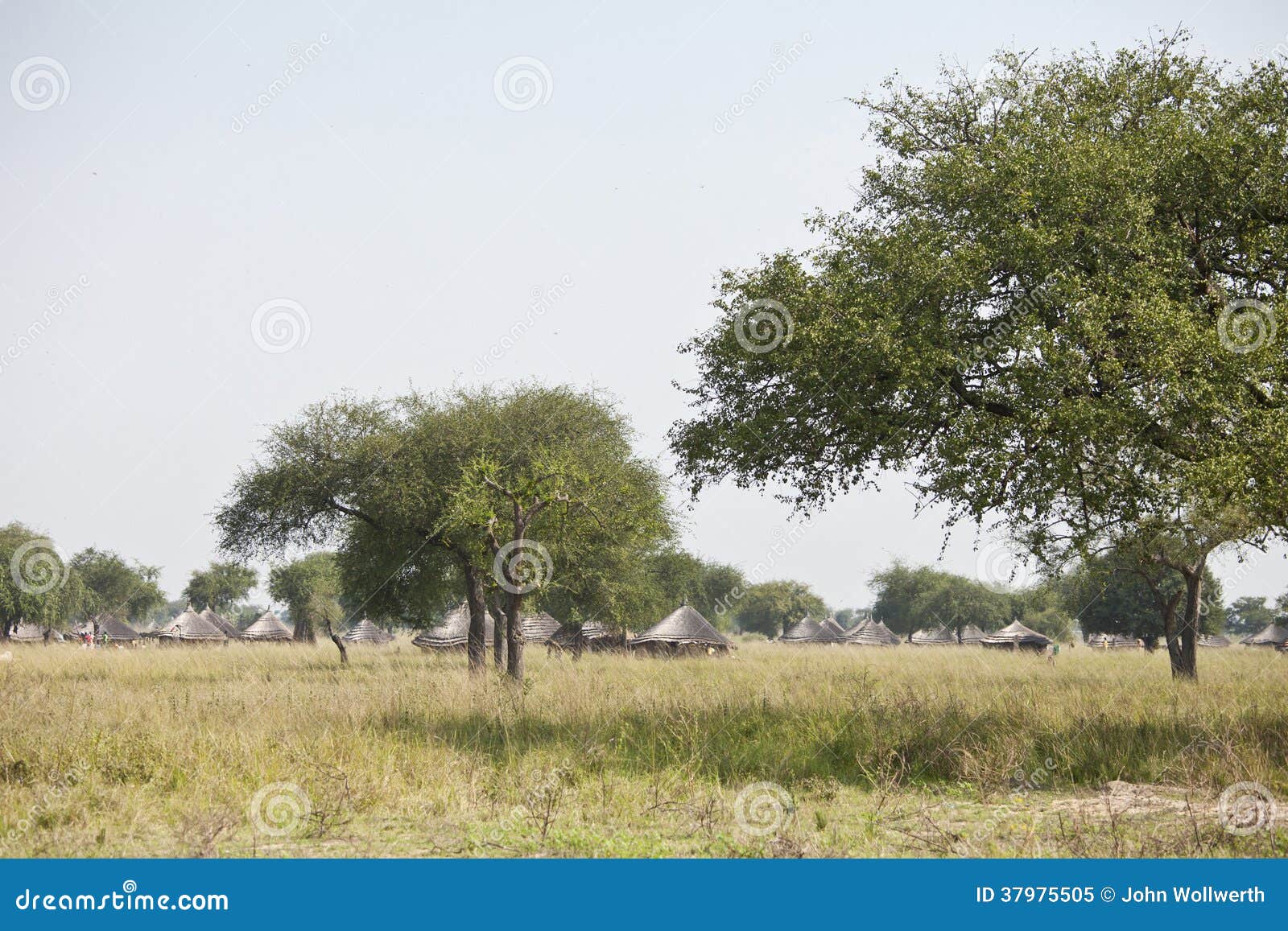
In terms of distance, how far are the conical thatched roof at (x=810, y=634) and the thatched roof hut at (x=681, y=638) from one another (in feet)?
108

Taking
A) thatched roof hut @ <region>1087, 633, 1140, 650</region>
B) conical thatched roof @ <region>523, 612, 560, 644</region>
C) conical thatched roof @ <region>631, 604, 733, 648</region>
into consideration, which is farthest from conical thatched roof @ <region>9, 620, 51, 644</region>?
thatched roof hut @ <region>1087, 633, 1140, 650</region>

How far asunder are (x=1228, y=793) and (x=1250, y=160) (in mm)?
8087

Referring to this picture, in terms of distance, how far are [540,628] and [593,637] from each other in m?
3.72

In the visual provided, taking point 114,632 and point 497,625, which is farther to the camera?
point 114,632

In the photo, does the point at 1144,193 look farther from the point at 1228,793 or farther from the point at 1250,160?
the point at 1228,793

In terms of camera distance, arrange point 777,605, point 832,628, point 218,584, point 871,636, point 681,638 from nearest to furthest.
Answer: point 681,638
point 871,636
point 832,628
point 218,584
point 777,605

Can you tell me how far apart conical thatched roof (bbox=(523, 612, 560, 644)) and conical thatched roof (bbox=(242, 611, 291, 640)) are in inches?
1023

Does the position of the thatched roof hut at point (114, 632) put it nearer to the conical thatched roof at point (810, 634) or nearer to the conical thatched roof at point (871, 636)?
the conical thatched roof at point (810, 634)

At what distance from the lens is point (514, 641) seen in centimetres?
1688

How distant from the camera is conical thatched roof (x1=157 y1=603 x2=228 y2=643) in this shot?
207 feet

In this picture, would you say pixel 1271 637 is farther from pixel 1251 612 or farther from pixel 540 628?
pixel 1251 612

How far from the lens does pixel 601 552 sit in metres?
33.7

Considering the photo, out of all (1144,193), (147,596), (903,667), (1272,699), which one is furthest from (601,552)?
(147,596)

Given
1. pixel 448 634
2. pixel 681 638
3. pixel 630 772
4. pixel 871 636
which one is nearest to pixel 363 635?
pixel 448 634
